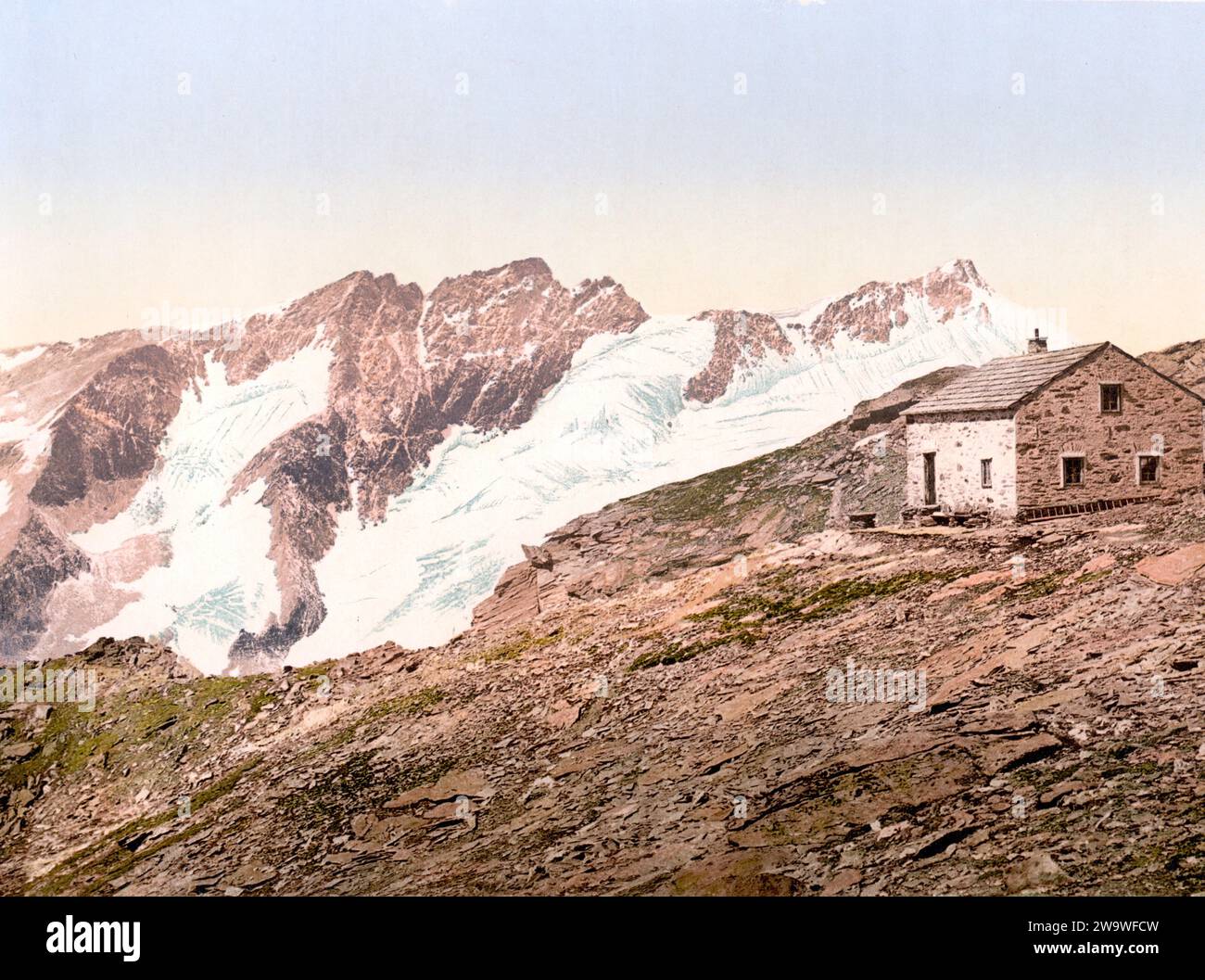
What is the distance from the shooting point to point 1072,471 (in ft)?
71.6

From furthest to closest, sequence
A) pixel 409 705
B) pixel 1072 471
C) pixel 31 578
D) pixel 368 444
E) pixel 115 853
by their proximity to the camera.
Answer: pixel 368 444 → pixel 31 578 → pixel 1072 471 → pixel 409 705 → pixel 115 853

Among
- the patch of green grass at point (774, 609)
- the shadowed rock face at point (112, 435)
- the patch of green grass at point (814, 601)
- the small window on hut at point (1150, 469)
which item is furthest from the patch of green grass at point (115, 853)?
the small window on hut at point (1150, 469)

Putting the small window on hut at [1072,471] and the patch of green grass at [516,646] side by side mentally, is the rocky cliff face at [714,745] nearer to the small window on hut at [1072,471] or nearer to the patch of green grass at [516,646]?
the patch of green grass at [516,646]

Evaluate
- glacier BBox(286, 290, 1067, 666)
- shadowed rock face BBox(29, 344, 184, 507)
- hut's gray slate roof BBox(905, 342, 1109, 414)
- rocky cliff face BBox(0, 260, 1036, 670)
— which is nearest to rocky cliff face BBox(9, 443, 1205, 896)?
hut's gray slate roof BBox(905, 342, 1109, 414)

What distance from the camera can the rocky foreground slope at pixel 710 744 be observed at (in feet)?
43.3

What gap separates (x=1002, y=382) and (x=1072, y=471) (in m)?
2.34

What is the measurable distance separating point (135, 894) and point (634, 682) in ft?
28.2

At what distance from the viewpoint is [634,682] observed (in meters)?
19.3

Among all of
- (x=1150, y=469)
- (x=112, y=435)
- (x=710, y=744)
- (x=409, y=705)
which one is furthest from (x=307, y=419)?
(x=1150, y=469)

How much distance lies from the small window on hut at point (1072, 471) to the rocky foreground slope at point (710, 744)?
111 centimetres

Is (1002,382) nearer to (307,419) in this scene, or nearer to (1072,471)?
(1072,471)

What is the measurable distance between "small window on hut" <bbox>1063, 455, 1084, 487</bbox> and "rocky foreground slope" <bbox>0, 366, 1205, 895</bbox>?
111 centimetres

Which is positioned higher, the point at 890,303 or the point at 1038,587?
the point at 890,303
